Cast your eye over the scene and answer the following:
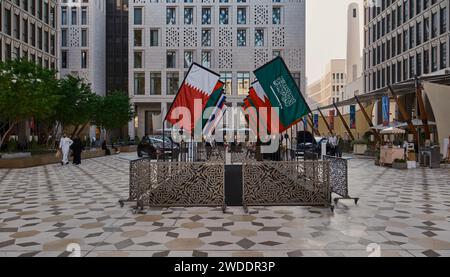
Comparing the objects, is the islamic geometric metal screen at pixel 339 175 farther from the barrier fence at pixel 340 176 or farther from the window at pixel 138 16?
the window at pixel 138 16

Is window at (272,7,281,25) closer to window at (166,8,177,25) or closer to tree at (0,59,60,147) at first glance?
window at (166,8,177,25)

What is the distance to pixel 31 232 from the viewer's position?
19.6 feet

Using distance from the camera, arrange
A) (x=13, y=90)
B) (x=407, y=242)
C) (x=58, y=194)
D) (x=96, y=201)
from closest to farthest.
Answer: (x=407, y=242), (x=96, y=201), (x=58, y=194), (x=13, y=90)

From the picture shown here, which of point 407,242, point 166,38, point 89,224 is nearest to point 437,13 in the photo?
point 166,38

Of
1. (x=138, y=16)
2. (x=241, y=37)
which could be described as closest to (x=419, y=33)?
(x=241, y=37)

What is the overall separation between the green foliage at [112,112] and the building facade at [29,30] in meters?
7.74

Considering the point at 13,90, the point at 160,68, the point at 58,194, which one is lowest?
the point at 58,194

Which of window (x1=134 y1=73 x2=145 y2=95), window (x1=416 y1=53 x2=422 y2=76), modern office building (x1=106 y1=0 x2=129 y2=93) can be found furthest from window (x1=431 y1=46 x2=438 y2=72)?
modern office building (x1=106 y1=0 x2=129 y2=93)

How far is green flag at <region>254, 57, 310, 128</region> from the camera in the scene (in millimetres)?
7938

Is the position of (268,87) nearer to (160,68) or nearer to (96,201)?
(96,201)

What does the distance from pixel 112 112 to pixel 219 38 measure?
1748 centimetres

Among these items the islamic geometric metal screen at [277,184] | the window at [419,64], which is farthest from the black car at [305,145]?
the window at [419,64]

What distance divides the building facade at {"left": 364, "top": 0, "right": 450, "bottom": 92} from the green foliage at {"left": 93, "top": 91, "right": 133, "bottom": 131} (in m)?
26.9
